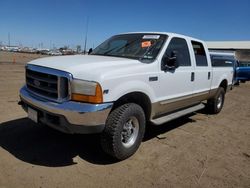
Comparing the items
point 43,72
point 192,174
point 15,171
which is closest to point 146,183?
point 192,174

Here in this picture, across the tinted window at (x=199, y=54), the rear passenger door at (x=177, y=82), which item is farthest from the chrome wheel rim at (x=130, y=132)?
the tinted window at (x=199, y=54)

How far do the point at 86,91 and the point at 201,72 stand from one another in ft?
11.6

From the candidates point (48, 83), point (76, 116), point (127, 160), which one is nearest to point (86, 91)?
point (76, 116)

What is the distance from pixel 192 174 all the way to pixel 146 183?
0.77 m

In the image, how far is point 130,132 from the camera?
14.2 ft

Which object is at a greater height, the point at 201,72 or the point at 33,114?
the point at 201,72

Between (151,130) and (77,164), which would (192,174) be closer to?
(77,164)

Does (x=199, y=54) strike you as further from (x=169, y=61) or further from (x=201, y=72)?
(x=169, y=61)

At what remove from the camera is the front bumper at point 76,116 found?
350cm

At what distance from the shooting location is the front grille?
3.64m

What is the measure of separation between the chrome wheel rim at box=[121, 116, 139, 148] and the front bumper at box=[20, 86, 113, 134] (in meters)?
0.61

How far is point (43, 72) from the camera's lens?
3.95m

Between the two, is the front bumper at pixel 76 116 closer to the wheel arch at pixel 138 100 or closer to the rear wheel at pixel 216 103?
the wheel arch at pixel 138 100

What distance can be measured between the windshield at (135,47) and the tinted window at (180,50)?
0.22 meters
